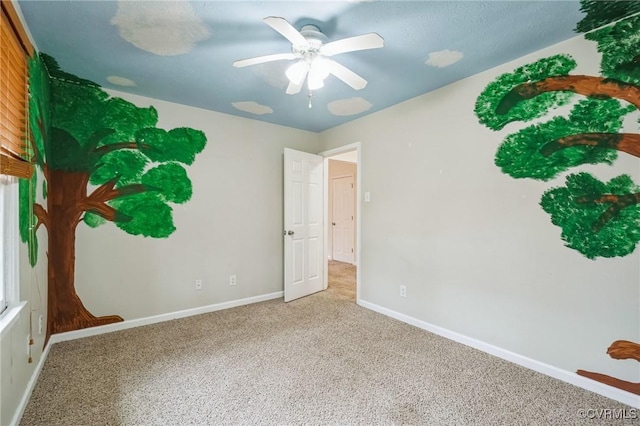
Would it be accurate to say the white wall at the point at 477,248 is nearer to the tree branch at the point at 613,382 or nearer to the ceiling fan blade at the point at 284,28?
the tree branch at the point at 613,382

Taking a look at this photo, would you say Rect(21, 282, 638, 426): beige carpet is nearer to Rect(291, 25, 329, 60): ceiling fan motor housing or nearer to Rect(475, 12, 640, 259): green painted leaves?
Rect(475, 12, 640, 259): green painted leaves

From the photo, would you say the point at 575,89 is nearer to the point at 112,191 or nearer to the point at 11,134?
the point at 11,134

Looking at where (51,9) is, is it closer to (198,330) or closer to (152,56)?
(152,56)

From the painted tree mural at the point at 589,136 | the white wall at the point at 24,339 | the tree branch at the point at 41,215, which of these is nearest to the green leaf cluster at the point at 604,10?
the painted tree mural at the point at 589,136

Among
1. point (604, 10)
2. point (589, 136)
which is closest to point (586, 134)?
point (589, 136)

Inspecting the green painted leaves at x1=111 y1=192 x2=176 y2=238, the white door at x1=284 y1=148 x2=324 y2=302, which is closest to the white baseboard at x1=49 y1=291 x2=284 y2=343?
the white door at x1=284 y1=148 x2=324 y2=302

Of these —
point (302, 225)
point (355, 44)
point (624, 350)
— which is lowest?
point (624, 350)

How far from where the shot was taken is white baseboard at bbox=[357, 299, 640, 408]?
1773 mm

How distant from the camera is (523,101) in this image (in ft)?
7.14

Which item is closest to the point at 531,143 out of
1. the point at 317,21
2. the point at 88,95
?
the point at 317,21

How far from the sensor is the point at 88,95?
2631 mm

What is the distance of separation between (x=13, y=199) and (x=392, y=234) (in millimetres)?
3072

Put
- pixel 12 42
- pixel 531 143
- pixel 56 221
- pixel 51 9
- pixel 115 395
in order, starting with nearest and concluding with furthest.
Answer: pixel 12 42
pixel 51 9
pixel 115 395
pixel 531 143
pixel 56 221

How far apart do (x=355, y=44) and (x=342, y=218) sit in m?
5.14
